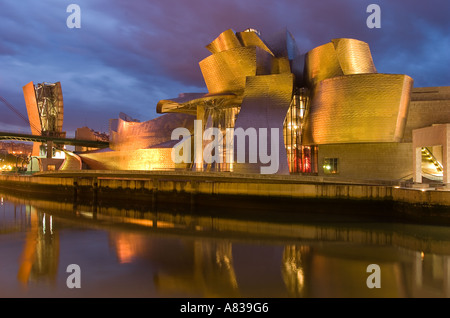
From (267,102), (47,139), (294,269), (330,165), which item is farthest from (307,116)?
(47,139)

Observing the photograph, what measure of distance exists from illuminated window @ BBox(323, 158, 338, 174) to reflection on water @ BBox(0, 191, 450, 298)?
7.93 metres

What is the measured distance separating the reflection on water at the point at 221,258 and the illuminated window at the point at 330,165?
7930 mm

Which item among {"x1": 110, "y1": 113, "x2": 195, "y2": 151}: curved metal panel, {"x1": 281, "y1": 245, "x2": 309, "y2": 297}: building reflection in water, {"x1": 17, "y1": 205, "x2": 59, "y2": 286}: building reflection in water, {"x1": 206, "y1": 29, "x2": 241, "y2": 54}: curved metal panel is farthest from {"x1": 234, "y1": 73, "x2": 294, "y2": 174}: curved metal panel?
{"x1": 17, "y1": 205, "x2": 59, "y2": 286}: building reflection in water

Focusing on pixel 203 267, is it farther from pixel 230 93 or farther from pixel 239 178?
pixel 230 93

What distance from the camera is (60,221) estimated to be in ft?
53.4

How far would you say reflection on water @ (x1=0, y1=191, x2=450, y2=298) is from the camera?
7109 millimetres

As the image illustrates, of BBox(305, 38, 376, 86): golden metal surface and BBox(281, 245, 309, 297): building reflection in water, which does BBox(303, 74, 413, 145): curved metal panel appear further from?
BBox(281, 245, 309, 297): building reflection in water

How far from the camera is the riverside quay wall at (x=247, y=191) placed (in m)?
14.1

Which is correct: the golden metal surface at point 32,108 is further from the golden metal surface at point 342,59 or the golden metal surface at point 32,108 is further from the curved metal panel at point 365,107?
the curved metal panel at point 365,107

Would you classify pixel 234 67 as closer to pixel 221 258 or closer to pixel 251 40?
pixel 251 40

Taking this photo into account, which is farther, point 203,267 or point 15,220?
point 15,220

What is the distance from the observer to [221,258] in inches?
380
